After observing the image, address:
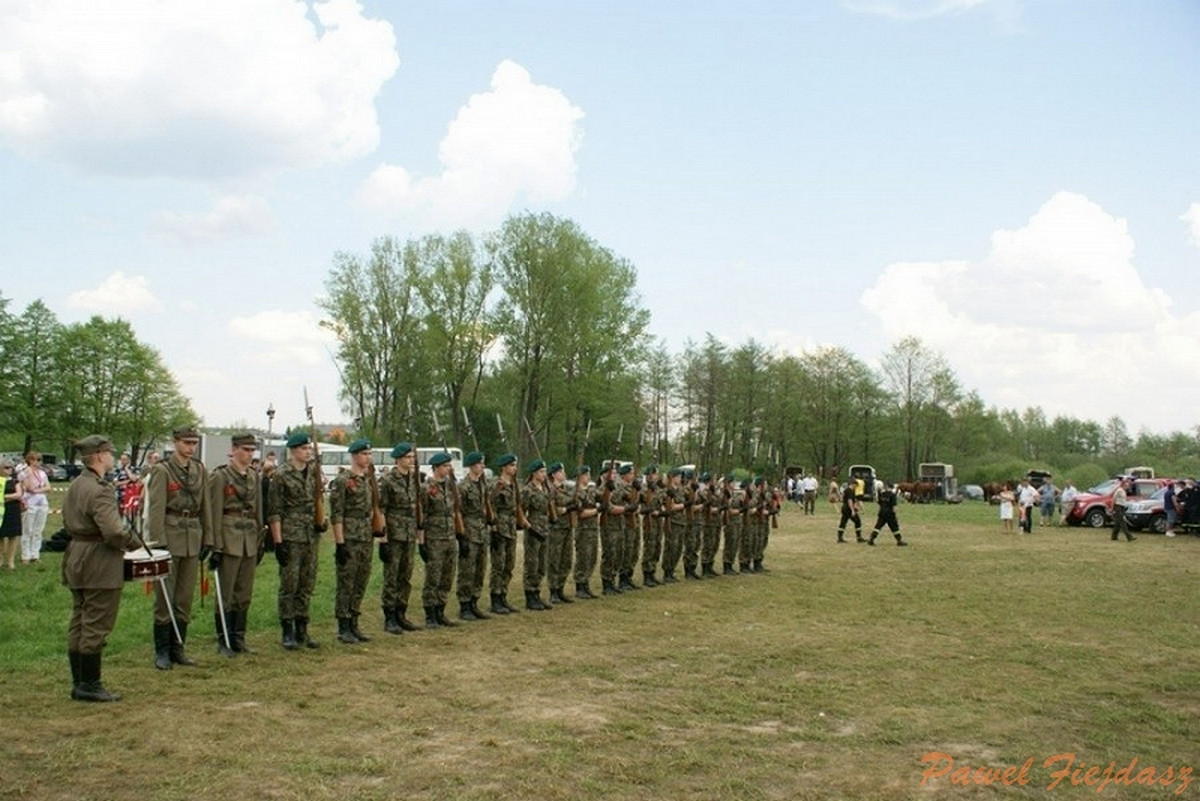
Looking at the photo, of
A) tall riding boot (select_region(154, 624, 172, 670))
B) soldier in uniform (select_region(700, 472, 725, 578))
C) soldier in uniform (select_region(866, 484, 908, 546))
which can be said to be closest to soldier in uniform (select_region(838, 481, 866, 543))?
soldier in uniform (select_region(866, 484, 908, 546))

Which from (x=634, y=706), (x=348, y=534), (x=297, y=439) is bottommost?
(x=634, y=706)

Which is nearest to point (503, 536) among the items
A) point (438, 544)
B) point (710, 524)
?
point (438, 544)

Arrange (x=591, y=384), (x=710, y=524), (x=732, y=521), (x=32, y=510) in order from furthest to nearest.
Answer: (x=591, y=384)
(x=732, y=521)
(x=710, y=524)
(x=32, y=510)

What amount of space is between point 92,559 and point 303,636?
2.69 metres

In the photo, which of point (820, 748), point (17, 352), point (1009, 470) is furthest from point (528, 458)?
point (820, 748)

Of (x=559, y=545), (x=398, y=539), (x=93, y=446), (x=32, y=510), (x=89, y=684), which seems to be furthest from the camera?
(x=32, y=510)

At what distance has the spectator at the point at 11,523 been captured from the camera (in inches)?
584

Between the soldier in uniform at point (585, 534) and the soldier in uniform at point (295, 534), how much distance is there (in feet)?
14.8

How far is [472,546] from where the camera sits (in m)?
11.3

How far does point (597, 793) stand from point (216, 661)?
15.5 feet

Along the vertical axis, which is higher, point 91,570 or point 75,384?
point 75,384

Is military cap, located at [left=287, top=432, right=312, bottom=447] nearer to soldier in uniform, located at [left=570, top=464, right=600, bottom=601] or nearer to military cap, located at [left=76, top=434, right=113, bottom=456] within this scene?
military cap, located at [left=76, top=434, right=113, bottom=456]

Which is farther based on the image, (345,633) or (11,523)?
(11,523)

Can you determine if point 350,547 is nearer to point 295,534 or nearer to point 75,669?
point 295,534
